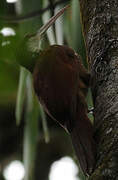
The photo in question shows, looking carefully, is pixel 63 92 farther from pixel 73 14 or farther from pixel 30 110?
pixel 30 110

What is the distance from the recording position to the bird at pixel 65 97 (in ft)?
5.62

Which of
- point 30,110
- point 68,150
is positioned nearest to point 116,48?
point 30,110

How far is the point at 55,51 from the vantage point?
1889 millimetres

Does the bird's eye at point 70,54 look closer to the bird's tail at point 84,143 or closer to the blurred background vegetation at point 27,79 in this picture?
the blurred background vegetation at point 27,79

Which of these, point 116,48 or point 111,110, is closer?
point 111,110

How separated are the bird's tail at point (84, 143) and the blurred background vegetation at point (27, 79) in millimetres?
263

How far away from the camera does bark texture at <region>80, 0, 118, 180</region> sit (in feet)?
4.33

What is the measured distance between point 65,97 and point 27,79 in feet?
3.39

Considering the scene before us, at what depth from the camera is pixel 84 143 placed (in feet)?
5.54

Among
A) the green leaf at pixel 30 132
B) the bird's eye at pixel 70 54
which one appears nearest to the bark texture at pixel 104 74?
the bird's eye at pixel 70 54

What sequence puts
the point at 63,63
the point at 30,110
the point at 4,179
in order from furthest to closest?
the point at 4,179
the point at 30,110
the point at 63,63

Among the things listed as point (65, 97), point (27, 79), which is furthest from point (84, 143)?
point (27, 79)

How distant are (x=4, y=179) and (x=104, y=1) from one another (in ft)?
9.25

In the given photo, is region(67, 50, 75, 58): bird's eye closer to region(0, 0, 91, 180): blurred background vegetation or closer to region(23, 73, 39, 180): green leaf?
region(0, 0, 91, 180): blurred background vegetation
